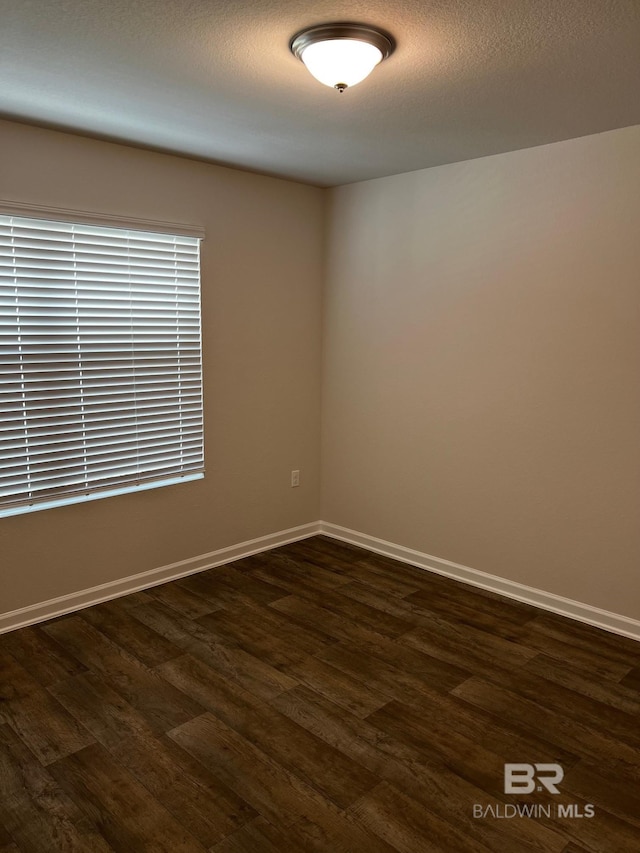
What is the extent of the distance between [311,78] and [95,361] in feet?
6.03

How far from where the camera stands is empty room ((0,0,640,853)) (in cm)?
210

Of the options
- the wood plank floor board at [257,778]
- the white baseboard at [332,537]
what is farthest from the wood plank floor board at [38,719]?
the white baseboard at [332,537]

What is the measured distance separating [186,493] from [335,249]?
195 cm

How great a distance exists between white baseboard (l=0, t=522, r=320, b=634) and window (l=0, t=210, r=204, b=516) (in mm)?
537

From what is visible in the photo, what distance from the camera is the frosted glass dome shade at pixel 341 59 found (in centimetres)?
207

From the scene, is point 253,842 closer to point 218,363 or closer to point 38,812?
point 38,812

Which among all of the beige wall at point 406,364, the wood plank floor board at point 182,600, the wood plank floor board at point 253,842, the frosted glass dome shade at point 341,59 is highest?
the frosted glass dome shade at point 341,59

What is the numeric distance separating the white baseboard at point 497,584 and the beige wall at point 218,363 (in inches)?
17.3

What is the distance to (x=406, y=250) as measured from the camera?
401cm

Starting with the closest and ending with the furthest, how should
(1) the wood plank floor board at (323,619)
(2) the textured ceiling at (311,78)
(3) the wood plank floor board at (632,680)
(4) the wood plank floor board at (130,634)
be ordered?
(2) the textured ceiling at (311,78) < (3) the wood plank floor board at (632,680) < (4) the wood plank floor board at (130,634) < (1) the wood plank floor board at (323,619)

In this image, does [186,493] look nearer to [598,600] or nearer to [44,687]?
[44,687]

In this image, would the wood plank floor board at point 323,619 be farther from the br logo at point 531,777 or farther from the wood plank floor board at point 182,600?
the br logo at point 531,777

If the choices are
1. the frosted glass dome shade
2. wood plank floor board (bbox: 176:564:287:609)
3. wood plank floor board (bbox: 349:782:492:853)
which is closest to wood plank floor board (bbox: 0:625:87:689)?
wood plank floor board (bbox: 176:564:287:609)

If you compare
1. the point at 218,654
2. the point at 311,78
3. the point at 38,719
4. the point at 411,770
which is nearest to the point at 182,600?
the point at 218,654
